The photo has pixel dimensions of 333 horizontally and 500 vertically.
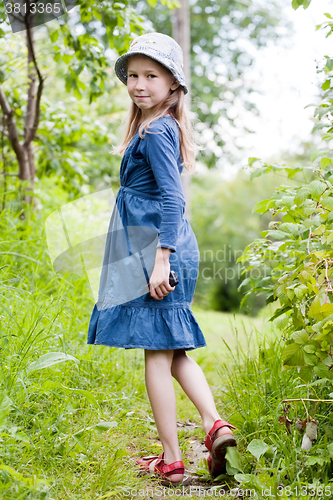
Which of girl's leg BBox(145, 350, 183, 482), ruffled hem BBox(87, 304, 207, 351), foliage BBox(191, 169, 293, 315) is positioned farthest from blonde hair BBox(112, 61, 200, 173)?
foliage BBox(191, 169, 293, 315)

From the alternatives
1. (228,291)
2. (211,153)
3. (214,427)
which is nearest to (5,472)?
(214,427)

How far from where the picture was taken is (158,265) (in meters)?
1.55

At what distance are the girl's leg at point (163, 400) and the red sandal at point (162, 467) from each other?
0.7 inches

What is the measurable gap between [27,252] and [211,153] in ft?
24.9

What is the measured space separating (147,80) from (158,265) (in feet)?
2.31

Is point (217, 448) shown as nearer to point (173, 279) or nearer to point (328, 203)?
point (173, 279)

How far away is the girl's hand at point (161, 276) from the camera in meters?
1.54

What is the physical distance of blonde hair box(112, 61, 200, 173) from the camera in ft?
5.74

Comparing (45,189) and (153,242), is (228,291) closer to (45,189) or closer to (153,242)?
(45,189)

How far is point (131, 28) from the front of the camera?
2902 millimetres

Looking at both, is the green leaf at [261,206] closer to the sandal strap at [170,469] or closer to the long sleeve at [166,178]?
the long sleeve at [166,178]
